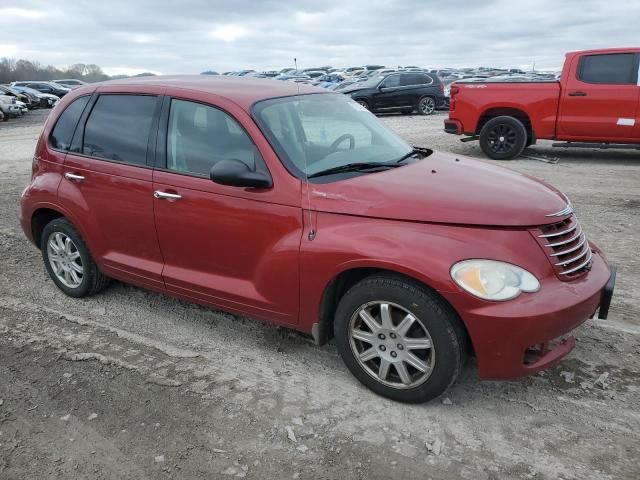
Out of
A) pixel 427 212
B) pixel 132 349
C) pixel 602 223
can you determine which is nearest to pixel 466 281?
pixel 427 212

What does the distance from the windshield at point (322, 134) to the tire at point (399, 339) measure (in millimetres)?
853

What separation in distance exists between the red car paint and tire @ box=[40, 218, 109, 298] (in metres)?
8.22

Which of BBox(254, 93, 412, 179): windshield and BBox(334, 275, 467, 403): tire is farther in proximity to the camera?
BBox(254, 93, 412, 179): windshield

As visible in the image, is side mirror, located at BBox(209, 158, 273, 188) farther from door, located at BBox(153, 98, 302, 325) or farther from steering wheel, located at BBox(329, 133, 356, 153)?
steering wheel, located at BBox(329, 133, 356, 153)

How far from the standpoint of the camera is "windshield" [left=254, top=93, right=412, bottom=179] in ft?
11.1

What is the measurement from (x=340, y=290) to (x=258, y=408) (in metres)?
0.83

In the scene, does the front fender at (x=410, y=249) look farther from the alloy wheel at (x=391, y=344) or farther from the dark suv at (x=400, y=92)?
the dark suv at (x=400, y=92)

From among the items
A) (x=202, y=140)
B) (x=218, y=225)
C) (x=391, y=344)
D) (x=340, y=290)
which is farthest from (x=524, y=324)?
(x=202, y=140)

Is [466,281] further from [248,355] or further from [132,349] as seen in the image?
[132,349]

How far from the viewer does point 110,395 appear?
328 cm

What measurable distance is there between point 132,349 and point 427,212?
90.0 inches

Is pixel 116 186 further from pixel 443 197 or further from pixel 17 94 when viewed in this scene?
pixel 17 94

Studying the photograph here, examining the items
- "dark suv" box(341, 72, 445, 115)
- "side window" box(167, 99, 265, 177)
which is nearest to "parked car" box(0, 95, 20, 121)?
"dark suv" box(341, 72, 445, 115)

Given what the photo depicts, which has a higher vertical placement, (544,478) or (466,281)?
(466,281)
